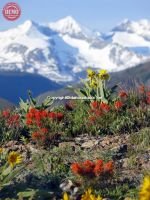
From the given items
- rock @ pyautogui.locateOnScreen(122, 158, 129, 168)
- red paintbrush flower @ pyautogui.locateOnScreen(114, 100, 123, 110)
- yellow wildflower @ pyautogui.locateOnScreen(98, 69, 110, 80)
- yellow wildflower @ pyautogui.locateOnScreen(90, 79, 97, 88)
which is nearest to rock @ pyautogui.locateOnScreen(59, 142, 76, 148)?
rock @ pyautogui.locateOnScreen(122, 158, 129, 168)

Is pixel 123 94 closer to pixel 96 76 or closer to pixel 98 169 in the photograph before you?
pixel 96 76

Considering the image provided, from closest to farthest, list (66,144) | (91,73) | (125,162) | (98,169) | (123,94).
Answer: (98,169) → (125,162) → (66,144) → (123,94) → (91,73)

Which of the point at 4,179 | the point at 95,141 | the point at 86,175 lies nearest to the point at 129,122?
the point at 95,141

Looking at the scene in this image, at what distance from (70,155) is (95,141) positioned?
107cm

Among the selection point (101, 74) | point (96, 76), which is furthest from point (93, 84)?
point (101, 74)

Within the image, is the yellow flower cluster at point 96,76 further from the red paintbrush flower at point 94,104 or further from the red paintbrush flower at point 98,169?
the red paintbrush flower at point 98,169

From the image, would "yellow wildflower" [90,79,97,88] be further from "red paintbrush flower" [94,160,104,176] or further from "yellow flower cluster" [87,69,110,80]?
"red paintbrush flower" [94,160,104,176]

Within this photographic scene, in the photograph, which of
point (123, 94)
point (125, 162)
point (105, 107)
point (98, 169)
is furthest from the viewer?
point (123, 94)

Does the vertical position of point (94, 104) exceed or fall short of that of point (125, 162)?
it exceeds it

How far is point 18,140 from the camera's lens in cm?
1145

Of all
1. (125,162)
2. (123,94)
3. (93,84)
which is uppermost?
(93,84)

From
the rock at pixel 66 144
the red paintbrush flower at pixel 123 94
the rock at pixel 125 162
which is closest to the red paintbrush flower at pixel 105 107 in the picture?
the red paintbrush flower at pixel 123 94

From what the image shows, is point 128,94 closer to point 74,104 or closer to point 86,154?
point 74,104

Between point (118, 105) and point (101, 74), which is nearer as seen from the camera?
point (118, 105)
